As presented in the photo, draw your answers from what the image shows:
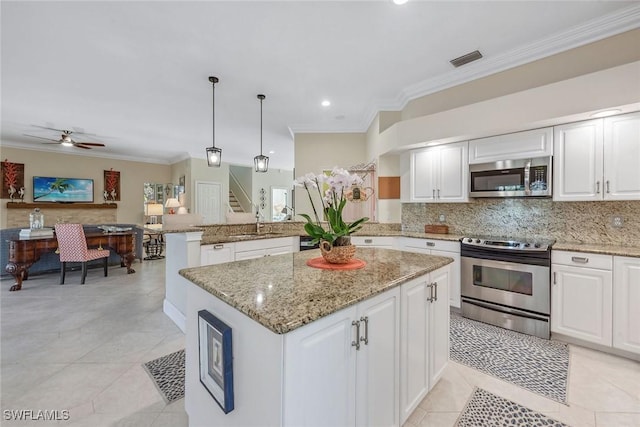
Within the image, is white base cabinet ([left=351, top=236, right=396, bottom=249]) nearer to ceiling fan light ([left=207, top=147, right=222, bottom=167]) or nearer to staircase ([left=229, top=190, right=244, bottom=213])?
ceiling fan light ([left=207, top=147, right=222, bottom=167])

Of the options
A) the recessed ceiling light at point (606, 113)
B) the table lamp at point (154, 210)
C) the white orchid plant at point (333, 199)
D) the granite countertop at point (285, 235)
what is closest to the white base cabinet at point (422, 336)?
the white orchid plant at point (333, 199)

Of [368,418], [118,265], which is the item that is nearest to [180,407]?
[368,418]

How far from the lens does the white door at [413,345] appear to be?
1.50 meters

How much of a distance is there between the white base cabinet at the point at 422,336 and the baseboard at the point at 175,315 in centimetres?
235

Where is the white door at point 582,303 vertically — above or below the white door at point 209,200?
below

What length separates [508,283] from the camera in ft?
9.22

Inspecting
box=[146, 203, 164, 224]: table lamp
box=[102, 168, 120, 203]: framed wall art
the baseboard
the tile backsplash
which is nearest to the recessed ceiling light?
the tile backsplash

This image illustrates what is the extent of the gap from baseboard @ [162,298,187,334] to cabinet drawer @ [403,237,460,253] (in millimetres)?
2836

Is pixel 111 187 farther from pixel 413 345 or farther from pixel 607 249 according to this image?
pixel 607 249

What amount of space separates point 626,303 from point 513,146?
5.56 ft

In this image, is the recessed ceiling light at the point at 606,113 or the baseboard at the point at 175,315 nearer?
the recessed ceiling light at the point at 606,113

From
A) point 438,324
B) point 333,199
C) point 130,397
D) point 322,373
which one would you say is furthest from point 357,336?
point 130,397

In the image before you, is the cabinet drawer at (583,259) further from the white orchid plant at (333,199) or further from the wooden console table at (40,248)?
the wooden console table at (40,248)

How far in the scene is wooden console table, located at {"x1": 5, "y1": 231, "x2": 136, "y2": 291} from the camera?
4270mm
